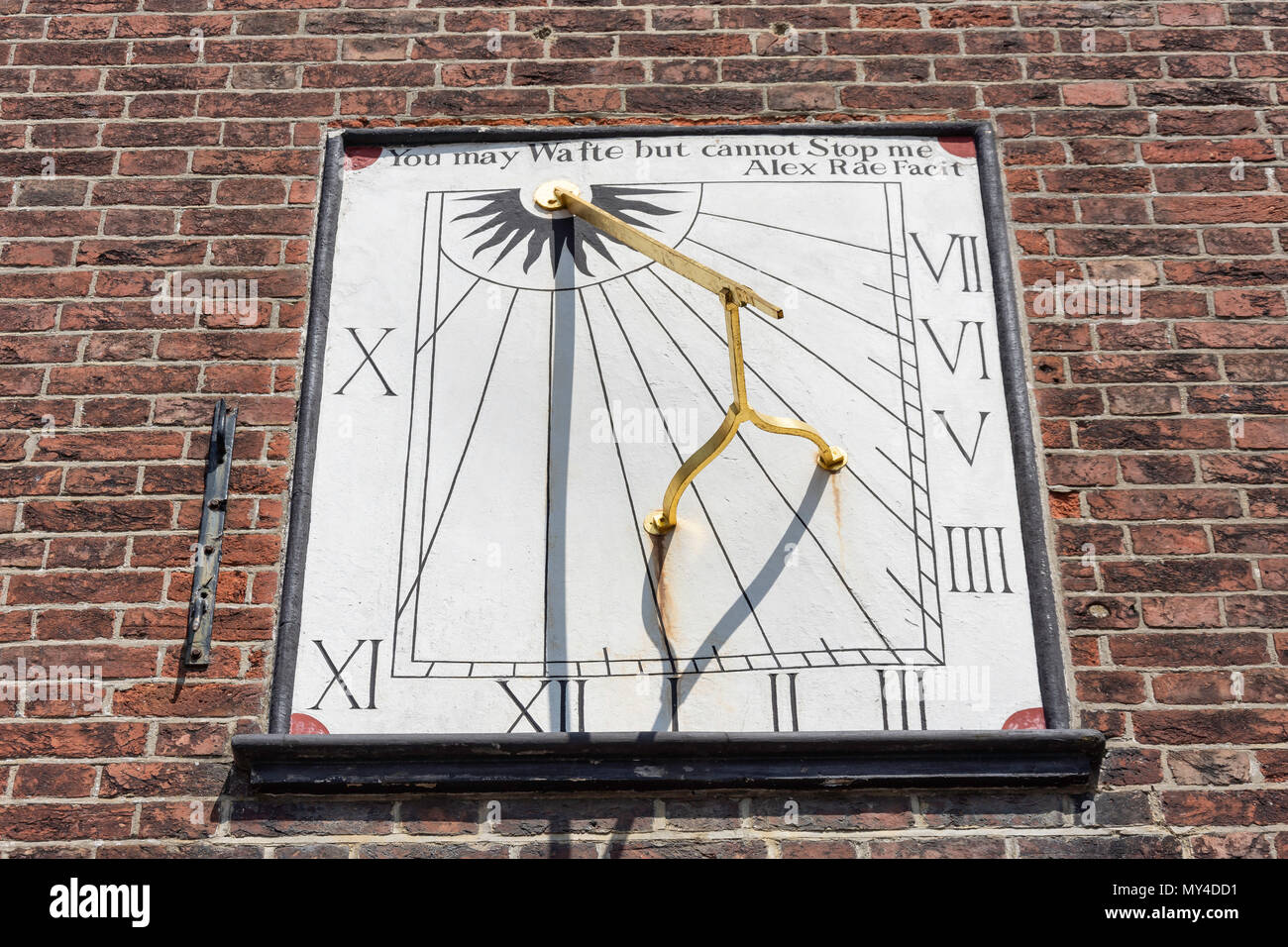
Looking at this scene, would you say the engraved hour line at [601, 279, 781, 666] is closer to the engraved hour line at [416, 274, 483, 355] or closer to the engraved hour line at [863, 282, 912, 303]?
the engraved hour line at [416, 274, 483, 355]

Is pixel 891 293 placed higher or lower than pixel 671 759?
higher

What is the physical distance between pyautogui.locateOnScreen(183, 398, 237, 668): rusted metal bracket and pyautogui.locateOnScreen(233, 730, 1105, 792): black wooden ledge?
280 mm

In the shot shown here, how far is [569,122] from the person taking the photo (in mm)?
3752

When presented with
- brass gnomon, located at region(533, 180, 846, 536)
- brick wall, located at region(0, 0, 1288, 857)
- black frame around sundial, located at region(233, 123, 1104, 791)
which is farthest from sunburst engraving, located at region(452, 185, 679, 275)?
black frame around sundial, located at region(233, 123, 1104, 791)

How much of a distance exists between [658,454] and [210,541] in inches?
37.1

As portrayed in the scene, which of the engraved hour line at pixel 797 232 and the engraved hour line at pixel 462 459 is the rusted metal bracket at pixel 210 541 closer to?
the engraved hour line at pixel 462 459

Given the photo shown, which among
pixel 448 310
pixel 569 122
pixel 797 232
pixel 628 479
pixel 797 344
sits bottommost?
pixel 628 479

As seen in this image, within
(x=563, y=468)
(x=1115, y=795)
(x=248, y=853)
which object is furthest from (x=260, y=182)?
(x=1115, y=795)

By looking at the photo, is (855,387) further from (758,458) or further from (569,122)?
(569,122)

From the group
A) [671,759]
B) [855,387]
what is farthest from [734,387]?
[671,759]

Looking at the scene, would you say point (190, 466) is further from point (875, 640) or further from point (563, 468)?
point (875, 640)

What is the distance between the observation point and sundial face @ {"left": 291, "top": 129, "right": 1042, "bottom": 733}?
2.93 meters

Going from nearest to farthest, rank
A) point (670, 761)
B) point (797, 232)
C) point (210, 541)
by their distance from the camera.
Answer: point (670, 761), point (210, 541), point (797, 232)
